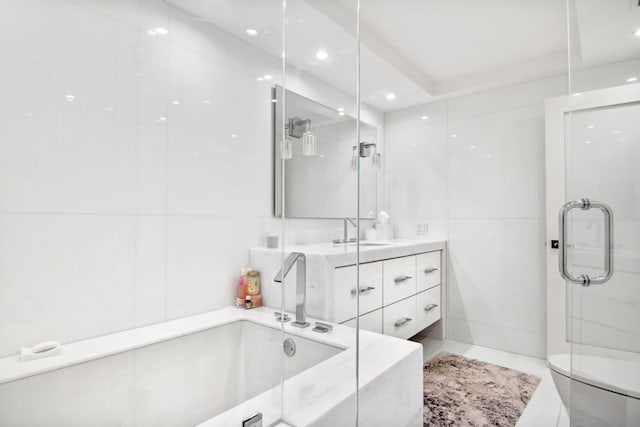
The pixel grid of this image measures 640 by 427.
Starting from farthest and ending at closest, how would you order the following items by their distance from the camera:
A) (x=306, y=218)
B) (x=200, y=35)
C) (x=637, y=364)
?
(x=200, y=35) → (x=306, y=218) → (x=637, y=364)

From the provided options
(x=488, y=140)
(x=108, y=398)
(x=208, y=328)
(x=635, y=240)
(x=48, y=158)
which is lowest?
(x=108, y=398)

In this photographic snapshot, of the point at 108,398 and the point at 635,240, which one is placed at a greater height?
the point at 635,240

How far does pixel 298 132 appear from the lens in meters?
1.35

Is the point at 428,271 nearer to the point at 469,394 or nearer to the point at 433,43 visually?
the point at 469,394

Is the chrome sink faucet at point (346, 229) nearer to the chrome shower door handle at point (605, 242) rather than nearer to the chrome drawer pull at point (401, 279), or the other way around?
the chrome drawer pull at point (401, 279)

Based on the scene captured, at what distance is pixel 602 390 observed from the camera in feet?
2.80

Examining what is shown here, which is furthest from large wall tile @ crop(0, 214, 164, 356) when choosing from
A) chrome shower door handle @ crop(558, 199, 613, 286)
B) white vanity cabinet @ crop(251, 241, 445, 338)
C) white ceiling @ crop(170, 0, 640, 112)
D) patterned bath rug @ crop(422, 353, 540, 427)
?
chrome shower door handle @ crop(558, 199, 613, 286)

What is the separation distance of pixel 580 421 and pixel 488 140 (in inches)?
42.0

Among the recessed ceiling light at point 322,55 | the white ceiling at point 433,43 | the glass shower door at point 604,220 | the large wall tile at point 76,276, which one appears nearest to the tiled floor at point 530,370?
the glass shower door at point 604,220

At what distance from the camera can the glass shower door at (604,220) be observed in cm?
79

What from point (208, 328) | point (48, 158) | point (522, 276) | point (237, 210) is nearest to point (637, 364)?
point (522, 276)

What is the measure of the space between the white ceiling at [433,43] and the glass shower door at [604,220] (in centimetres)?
6

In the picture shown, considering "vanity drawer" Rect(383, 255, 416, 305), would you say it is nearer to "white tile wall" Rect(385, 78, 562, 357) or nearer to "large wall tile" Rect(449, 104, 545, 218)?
"white tile wall" Rect(385, 78, 562, 357)

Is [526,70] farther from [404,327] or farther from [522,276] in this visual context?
[404,327]
